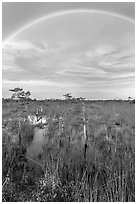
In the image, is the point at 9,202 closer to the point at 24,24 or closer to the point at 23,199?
the point at 23,199

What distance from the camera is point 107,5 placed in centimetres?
316

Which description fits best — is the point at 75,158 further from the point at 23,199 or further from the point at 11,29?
the point at 11,29

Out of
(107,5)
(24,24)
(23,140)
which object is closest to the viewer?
(107,5)

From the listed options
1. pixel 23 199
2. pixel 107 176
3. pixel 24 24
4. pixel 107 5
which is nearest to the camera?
pixel 23 199

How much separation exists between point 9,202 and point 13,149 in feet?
4.71

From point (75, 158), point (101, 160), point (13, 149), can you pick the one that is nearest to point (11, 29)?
point (13, 149)

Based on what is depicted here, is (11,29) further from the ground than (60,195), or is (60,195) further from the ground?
(11,29)

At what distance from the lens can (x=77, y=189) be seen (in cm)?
209

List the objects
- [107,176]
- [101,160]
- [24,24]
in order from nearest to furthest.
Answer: [107,176] → [101,160] → [24,24]

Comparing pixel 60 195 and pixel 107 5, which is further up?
pixel 107 5

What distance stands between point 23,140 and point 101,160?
1690 mm

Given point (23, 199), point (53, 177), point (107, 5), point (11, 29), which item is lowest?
point (23, 199)

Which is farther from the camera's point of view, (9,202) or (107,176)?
(107,176)

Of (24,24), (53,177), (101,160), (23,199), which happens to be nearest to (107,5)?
(24,24)
